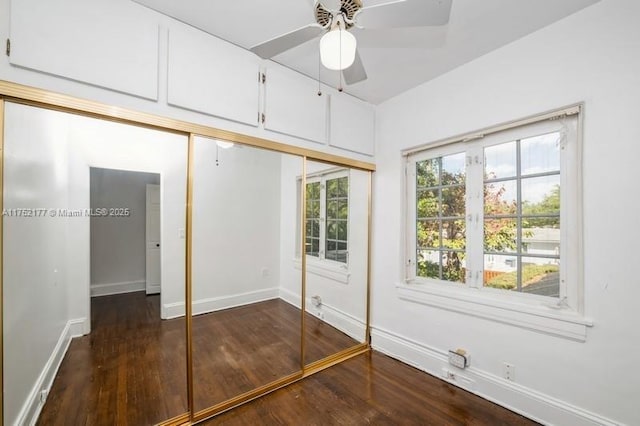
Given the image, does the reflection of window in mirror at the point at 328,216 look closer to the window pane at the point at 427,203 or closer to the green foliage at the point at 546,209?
the window pane at the point at 427,203

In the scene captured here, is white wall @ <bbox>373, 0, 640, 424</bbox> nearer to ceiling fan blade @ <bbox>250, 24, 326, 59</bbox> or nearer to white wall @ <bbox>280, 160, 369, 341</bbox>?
white wall @ <bbox>280, 160, 369, 341</bbox>

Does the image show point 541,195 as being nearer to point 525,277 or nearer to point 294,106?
point 525,277

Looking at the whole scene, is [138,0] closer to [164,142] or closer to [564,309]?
[164,142]

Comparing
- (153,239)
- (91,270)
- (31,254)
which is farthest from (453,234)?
(31,254)

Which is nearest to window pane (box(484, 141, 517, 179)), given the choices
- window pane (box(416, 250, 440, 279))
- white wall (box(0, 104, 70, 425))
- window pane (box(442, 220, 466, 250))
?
window pane (box(442, 220, 466, 250))

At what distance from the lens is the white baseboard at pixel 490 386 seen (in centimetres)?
174

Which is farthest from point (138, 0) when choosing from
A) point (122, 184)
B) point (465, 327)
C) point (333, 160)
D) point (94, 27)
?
point (465, 327)

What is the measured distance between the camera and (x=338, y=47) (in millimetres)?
1245

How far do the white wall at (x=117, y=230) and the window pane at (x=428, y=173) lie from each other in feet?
7.74

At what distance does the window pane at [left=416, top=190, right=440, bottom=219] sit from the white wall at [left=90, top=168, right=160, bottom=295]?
2.35 metres

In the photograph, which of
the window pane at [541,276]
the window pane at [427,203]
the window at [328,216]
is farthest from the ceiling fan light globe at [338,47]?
the window pane at [541,276]

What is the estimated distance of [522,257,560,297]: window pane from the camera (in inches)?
74.6

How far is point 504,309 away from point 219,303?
2.23 m

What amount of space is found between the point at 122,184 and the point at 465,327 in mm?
2848
